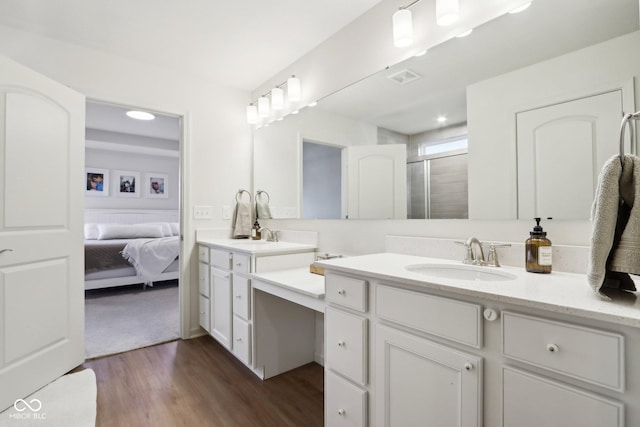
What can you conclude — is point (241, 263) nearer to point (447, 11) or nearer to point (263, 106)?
point (263, 106)

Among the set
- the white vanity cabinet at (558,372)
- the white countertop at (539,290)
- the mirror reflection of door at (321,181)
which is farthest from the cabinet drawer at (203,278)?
the white vanity cabinet at (558,372)

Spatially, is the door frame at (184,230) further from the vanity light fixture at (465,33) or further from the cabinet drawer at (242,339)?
the vanity light fixture at (465,33)

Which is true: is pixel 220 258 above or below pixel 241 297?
above

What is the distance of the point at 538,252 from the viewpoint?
117cm

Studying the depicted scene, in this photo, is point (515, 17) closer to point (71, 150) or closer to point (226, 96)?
point (226, 96)

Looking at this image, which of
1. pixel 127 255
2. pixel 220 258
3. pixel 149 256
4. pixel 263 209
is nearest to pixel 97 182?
pixel 127 255

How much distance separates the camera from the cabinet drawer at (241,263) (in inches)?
79.6

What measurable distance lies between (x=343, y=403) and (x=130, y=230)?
4.77m

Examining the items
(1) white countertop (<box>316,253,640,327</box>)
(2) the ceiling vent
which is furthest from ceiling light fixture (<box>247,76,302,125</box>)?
(1) white countertop (<box>316,253,640,327</box>)

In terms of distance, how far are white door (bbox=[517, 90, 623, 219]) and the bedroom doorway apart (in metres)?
2.56

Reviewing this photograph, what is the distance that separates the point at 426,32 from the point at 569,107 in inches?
32.1

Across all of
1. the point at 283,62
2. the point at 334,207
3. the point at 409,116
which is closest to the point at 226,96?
the point at 283,62

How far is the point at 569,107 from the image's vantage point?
3.84 ft

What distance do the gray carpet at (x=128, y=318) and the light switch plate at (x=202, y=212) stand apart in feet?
3.70
